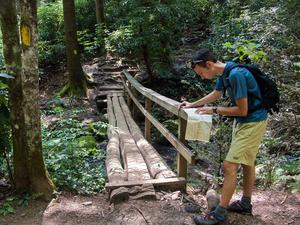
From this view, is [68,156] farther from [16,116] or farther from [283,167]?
[283,167]

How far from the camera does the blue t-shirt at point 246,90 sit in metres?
3.44

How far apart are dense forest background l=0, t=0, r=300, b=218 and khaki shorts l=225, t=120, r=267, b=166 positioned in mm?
1391

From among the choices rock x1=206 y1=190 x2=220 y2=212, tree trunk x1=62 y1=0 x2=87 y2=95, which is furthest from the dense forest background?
rock x1=206 y1=190 x2=220 y2=212

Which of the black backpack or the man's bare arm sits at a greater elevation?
the black backpack

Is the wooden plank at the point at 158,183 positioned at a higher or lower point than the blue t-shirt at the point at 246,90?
lower

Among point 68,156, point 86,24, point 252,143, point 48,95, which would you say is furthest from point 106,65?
point 252,143

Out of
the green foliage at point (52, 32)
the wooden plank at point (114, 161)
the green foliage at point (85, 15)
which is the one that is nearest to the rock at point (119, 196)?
the wooden plank at point (114, 161)

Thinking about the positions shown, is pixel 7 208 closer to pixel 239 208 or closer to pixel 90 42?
pixel 239 208

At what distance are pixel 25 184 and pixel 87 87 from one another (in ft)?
31.6

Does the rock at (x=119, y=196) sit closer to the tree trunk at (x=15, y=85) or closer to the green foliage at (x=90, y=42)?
the tree trunk at (x=15, y=85)

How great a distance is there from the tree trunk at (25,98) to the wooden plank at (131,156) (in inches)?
44.4

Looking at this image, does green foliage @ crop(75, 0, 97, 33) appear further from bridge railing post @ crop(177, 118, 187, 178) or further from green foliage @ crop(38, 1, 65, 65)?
bridge railing post @ crop(177, 118, 187, 178)

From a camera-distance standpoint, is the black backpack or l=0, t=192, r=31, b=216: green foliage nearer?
the black backpack

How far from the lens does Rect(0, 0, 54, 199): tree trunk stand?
4.30m
